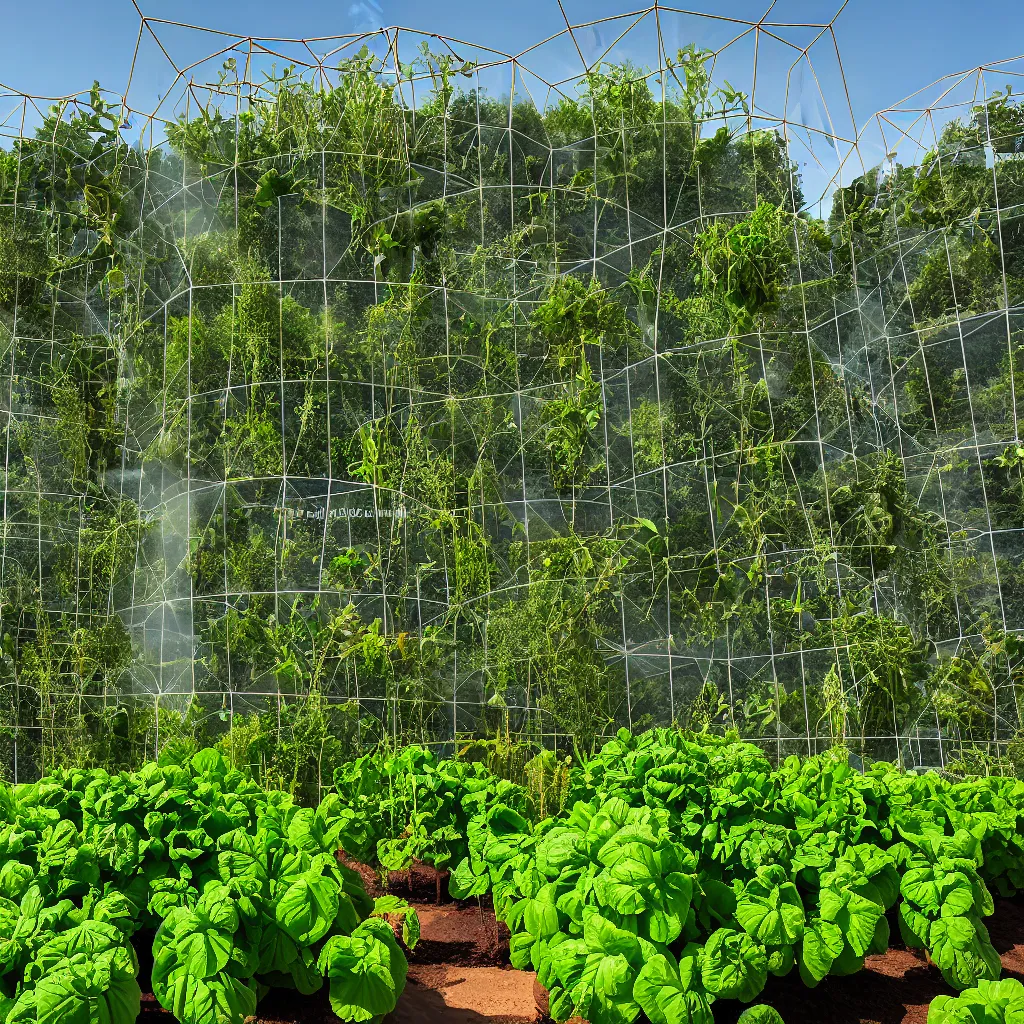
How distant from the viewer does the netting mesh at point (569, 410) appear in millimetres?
4602

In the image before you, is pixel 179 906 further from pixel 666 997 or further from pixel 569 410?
pixel 569 410

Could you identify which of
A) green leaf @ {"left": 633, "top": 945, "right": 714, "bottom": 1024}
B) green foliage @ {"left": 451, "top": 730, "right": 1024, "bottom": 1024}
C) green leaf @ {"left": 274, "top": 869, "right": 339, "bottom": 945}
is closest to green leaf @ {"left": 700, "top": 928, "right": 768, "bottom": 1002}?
green foliage @ {"left": 451, "top": 730, "right": 1024, "bottom": 1024}

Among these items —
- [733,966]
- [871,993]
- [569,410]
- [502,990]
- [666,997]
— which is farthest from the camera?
[569,410]

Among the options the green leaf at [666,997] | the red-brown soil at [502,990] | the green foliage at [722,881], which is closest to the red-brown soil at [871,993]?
the red-brown soil at [502,990]

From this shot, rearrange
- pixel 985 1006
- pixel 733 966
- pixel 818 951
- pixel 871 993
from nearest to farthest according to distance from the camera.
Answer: pixel 985 1006
pixel 733 966
pixel 818 951
pixel 871 993

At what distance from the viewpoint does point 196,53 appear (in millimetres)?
5109

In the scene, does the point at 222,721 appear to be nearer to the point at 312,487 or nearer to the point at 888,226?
the point at 312,487

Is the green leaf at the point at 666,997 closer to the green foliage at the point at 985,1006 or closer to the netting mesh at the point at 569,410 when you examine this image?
the green foliage at the point at 985,1006

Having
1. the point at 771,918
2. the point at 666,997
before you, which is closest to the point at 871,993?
the point at 771,918

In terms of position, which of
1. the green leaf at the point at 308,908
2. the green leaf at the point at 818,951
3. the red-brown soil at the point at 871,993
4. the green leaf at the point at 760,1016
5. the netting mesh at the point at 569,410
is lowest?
the red-brown soil at the point at 871,993

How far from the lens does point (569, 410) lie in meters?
4.87

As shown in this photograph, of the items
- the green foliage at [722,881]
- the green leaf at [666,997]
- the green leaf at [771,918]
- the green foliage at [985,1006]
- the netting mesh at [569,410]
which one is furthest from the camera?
the netting mesh at [569,410]

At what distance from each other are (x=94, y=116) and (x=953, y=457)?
16.7ft

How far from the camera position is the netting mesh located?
15.1 ft
